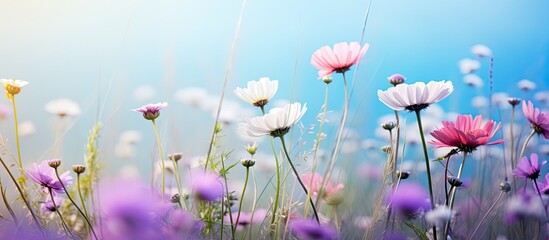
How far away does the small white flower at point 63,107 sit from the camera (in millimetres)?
1048

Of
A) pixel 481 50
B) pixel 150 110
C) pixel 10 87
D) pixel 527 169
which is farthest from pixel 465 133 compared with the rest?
pixel 481 50

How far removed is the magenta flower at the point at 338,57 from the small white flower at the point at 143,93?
1.49 feet

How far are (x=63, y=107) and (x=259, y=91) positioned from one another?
0.53m


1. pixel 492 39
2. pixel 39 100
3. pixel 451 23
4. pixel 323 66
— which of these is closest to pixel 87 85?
pixel 39 100

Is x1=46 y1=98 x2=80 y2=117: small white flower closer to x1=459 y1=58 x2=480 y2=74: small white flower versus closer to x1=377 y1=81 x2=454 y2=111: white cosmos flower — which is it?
x1=377 y1=81 x2=454 y2=111: white cosmos flower

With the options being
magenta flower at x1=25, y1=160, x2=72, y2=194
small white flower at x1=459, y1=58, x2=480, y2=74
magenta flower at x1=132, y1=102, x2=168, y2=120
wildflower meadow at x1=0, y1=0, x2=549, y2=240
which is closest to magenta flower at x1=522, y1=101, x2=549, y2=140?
wildflower meadow at x1=0, y1=0, x2=549, y2=240

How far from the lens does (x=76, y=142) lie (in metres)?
1.07

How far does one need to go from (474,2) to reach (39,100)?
1.07 metres

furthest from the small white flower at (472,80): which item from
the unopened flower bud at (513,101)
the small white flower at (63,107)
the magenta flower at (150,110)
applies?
the magenta flower at (150,110)

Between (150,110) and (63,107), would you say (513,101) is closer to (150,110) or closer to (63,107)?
(150,110)

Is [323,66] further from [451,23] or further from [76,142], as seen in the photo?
[451,23]

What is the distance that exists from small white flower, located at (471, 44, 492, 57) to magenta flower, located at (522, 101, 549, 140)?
0.90 metres

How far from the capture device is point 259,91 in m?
0.68

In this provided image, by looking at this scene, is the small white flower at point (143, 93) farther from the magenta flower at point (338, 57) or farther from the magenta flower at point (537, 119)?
the magenta flower at point (537, 119)
